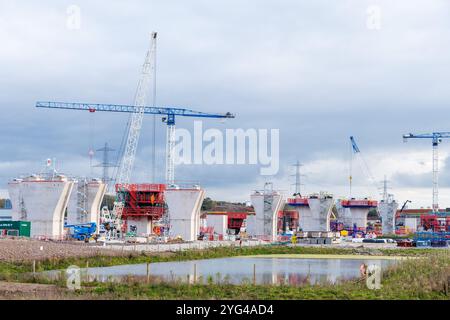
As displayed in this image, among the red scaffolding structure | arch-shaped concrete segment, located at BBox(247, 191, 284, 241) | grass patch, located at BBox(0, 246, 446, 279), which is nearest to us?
grass patch, located at BBox(0, 246, 446, 279)

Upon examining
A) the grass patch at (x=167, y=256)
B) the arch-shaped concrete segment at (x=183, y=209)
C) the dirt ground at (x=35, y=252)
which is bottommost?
the grass patch at (x=167, y=256)

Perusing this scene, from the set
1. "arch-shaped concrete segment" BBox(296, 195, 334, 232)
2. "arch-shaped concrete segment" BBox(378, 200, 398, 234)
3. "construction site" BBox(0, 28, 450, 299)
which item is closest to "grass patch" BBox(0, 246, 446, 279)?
"construction site" BBox(0, 28, 450, 299)

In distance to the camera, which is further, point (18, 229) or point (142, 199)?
point (142, 199)

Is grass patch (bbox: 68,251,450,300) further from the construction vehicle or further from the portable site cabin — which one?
the construction vehicle

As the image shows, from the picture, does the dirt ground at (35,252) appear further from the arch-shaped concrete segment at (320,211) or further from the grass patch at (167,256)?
the arch-shaped concrete segment at (320,211)

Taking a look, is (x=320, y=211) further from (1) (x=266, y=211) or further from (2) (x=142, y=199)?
(2) (x=142, y=199)

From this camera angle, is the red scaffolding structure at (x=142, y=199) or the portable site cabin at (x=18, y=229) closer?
the portable site cabin at (x=18, y=229)

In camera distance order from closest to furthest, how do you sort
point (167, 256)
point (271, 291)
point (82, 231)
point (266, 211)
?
point (271, 291)
point (167, 256)
point (82, 231)
point (266, 211)

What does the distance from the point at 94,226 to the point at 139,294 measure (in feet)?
211

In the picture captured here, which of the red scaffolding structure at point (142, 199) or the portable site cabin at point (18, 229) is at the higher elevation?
the red scaffolding structure at point (142, 199)

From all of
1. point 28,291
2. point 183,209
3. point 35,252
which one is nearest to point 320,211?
point 183,209

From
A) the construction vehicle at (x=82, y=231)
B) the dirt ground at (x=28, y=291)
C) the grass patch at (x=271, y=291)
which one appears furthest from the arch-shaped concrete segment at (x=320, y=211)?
the dirt ground at (x=28, y=291)

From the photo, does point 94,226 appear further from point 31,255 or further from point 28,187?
point 31,255

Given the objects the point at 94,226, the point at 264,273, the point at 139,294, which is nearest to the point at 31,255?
the point at 264,273
